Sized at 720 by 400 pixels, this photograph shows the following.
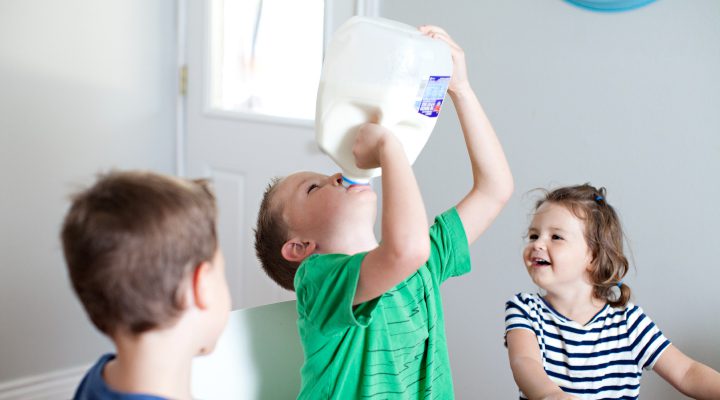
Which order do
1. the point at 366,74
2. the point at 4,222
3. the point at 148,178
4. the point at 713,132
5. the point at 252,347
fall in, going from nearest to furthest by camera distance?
the point at 148,178, the point at 366,74, the point at 252,347, the point at 713,132, the point at 4,222

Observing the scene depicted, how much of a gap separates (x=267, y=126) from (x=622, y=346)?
55.7 inches

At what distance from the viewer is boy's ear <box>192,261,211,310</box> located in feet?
2.45

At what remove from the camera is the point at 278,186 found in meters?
1.24

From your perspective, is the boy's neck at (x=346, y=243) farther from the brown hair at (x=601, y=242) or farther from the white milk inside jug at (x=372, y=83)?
the brown hair at (x=601, y=242)

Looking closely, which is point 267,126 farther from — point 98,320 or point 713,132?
point 98,320

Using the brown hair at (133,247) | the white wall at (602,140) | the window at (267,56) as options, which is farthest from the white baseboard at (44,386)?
the brown hair at (133,247)

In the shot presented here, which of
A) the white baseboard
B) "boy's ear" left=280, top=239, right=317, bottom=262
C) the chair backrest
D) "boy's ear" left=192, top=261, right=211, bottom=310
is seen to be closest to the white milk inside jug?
"boy's ear" left=280, top=239, right=317, bottom=262

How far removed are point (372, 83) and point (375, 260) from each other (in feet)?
0.90

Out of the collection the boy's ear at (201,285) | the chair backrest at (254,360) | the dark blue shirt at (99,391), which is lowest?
the chair backrest at (254,360)

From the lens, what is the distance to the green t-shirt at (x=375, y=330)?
100 centimetres

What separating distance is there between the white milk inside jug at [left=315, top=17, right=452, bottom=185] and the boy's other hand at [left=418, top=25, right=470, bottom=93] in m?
0.04

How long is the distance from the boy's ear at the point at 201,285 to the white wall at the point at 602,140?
1.16 m

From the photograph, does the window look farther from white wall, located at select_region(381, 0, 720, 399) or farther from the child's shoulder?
the child's shoulder

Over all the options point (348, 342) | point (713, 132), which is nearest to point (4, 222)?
point (348, 342)
